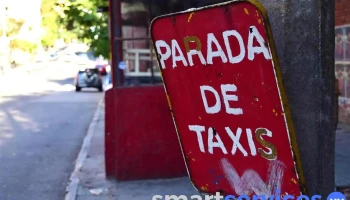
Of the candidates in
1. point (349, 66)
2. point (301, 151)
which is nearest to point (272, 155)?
point (301, 151)

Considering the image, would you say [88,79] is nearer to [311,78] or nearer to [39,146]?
[39,146]

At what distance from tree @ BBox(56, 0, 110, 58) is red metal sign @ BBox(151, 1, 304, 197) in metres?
12.0

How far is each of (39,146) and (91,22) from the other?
5.12 m

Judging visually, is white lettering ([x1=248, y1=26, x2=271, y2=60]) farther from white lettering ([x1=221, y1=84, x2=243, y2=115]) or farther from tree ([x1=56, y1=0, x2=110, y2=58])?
tree ([x1=56, y1=0, x2=110, y2=58])

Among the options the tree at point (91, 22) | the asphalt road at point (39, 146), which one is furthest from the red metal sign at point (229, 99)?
the tree at point (91, 22)

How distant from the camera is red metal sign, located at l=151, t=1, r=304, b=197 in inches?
99.7

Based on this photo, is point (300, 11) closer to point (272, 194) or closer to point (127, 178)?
point (272, 194)

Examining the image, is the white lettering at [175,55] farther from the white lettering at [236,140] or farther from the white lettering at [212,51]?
the white lettering at [236,140]

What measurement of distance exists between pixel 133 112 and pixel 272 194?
5.00 meters

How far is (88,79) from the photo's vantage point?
107ft

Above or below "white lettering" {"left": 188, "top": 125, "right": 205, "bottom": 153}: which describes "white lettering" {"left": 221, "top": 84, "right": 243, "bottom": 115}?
above

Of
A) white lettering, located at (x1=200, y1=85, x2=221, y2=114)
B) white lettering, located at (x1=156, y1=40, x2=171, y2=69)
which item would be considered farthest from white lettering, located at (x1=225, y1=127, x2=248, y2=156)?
white lettering, located at (x1=156, y1=40, x2=171, y2=69)

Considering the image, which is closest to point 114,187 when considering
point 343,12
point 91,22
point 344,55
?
point 344,55

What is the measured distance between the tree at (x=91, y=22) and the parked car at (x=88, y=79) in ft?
47.0
